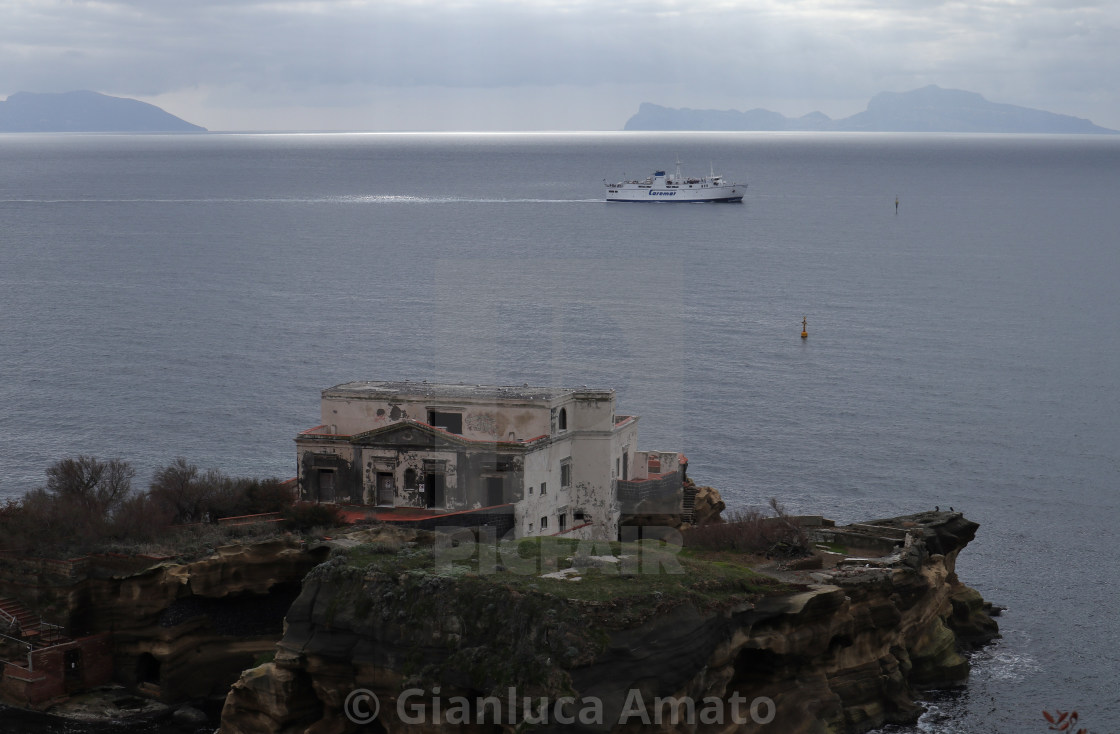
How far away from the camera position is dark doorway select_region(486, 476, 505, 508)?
174ft

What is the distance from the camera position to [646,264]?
158m

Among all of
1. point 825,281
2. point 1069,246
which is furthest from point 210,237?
point 1069,246

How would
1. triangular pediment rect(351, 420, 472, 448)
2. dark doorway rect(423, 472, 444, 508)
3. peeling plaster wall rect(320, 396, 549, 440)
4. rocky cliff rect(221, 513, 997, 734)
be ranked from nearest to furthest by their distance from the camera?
rocky cliff rect(221, 513, 997, 734), triangular pediment rect(351, 420, 472, 448), dark doorway rect(423, 472, 444, 508), peeling plaster wall rect(320, 396, 549, 440)

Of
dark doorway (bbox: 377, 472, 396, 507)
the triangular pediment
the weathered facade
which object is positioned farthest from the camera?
dark doorway (bbox: 377, 472, 396, 507)

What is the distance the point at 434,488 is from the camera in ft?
176

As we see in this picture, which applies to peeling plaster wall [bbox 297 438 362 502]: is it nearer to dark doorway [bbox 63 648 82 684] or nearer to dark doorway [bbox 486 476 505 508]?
dark doorway [bbox 486 476 505 508]

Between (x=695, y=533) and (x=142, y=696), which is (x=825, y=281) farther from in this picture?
Answer: (x=142, y=696)

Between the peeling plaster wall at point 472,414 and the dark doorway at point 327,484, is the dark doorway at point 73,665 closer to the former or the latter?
the dark doorway at point 327,484

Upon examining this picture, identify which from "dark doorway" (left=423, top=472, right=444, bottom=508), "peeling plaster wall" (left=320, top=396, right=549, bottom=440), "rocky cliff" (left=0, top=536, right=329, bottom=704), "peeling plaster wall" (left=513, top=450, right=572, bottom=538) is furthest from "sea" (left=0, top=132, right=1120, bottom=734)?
"rocky cliff" (left=0, top=536, right=329, bottom=704)

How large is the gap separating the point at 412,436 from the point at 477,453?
2682 mm

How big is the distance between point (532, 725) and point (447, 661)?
135 inches

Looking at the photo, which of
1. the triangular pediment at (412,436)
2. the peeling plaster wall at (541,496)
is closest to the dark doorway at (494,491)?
the peeling plaster wall at (541,496)

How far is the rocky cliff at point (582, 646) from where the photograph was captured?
3772 cm

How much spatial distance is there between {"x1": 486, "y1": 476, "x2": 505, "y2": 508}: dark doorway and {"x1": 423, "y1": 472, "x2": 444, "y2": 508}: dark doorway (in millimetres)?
1877
